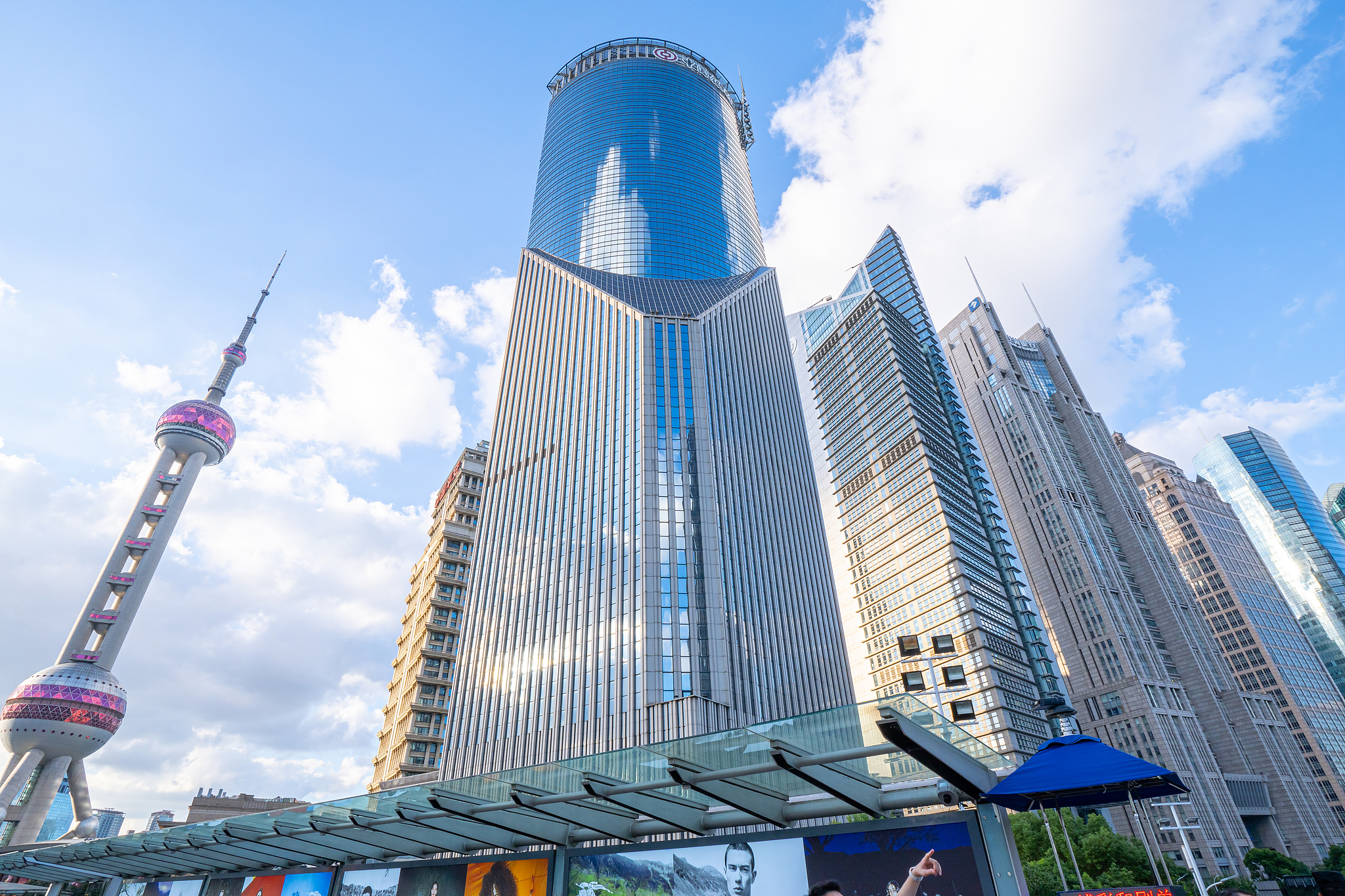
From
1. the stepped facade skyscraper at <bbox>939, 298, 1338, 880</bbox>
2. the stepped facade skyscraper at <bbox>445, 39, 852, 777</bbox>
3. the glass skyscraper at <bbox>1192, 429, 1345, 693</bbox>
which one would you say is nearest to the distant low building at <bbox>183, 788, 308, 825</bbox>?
the stepped facade skyscraper at <bbox>445, 39, 852, 777</bbox>

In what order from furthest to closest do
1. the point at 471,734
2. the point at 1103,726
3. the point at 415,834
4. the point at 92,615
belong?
the point at 1103,726 < the point at 92,615 < the point at 471,734 < the point at 415,834

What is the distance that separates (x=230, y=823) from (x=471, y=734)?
212 ft

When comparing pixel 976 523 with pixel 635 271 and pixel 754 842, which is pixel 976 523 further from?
pixel 754 842

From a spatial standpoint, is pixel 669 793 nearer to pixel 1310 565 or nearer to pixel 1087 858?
pixel 1087 858

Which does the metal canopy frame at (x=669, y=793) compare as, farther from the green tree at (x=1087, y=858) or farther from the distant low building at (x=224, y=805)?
the distant low building at (x=224, y=805)

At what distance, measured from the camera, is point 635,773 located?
464 inches

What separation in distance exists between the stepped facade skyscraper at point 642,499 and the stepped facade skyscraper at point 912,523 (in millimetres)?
29164

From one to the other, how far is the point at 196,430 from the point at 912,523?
128009 mm

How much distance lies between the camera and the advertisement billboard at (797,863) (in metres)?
10.5

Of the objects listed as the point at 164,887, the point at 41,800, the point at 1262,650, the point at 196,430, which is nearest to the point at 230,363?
the point at 196,430

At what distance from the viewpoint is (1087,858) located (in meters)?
45.9

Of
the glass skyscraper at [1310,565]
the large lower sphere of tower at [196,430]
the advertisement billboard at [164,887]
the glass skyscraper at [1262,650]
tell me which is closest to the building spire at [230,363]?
the large lower sphere of tower at [196,430]

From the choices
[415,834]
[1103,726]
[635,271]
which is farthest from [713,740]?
[1103,726]

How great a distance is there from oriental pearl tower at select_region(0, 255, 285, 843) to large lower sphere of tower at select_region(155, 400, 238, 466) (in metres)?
3.38
